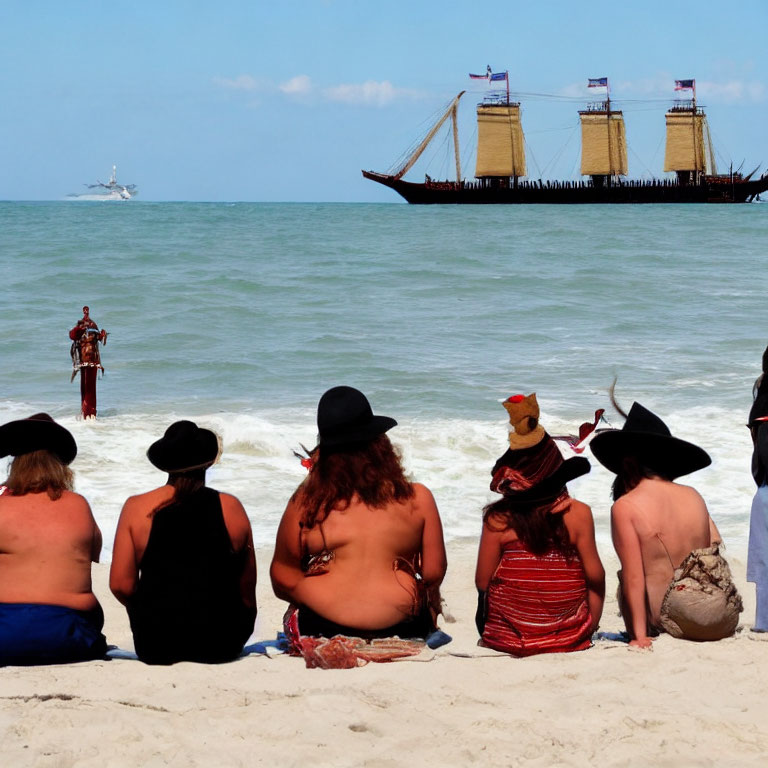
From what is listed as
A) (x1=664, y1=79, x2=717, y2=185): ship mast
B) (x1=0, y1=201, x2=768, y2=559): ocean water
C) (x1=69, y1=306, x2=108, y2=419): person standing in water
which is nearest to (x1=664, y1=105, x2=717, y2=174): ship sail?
(x1=664, y1=79, x2=717, y2=185): ship mast

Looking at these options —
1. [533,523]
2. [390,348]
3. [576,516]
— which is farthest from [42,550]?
[390,348]

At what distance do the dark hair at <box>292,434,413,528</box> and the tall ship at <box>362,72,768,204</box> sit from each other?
314 feet

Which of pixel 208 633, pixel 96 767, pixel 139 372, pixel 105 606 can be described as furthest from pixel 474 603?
pixel 139 372

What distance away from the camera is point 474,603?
606 centimetres

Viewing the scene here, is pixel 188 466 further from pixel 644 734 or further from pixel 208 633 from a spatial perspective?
pixel 644 734

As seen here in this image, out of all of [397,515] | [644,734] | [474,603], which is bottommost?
[474,603]

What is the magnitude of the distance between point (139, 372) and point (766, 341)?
1021 cm

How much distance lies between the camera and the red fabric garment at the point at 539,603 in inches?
152

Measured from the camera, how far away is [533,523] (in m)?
3.80

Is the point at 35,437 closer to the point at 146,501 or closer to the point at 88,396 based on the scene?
the point at 146,501

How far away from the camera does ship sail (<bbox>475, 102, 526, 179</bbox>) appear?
100312 millimetres

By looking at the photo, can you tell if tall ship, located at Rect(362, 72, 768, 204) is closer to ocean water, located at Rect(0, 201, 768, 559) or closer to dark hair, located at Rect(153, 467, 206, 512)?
ocean water, located at Rect(0, 201, 768, 559)

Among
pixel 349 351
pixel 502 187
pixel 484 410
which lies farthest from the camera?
pixel 502 187

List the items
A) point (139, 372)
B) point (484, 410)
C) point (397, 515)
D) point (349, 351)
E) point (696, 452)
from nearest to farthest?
point (397, 515) → point (696, 452) → point (484, 410) → point (139, 372) → point (349, 351)
